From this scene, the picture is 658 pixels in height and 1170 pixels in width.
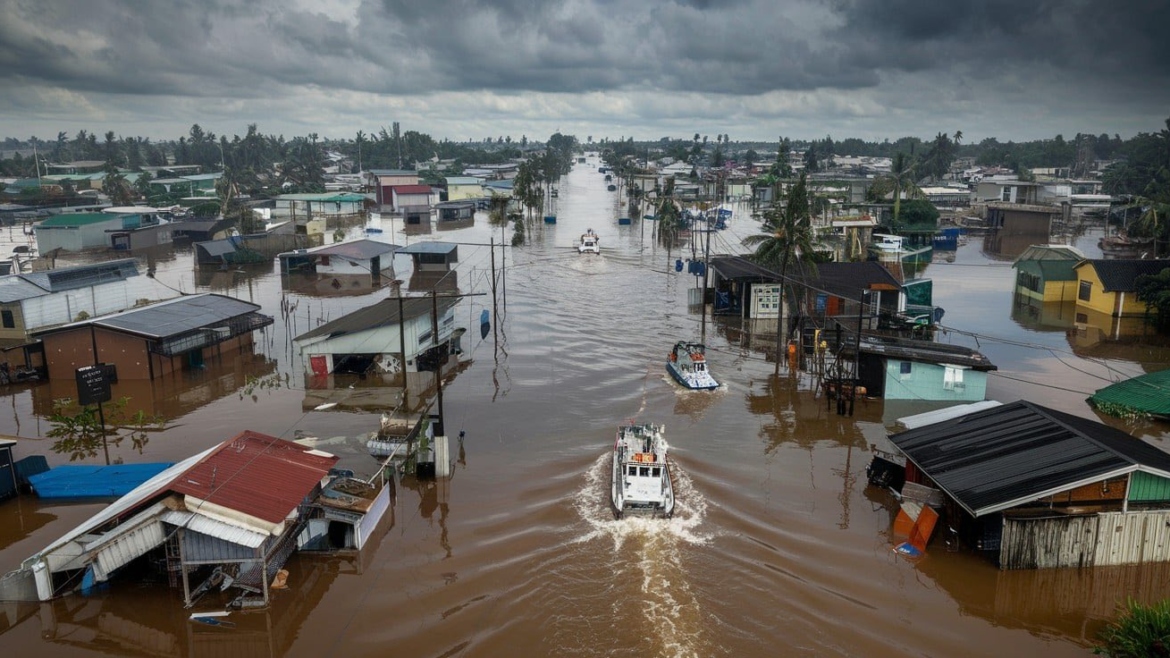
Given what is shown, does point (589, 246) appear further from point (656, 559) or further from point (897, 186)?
point (656, 559)

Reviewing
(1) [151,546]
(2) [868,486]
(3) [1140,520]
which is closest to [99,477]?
(1) [151,546]

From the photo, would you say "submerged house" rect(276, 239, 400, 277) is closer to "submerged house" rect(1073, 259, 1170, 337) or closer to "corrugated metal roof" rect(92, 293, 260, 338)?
"corrugated metal roof" rect(92, 293, 260, 338)

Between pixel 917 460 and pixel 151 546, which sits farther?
pixel 917 460

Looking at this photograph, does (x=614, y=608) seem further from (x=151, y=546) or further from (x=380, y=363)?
(x=380, y=363)

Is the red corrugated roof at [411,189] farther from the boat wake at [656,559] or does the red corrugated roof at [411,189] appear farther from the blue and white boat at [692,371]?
the boat wake at [656,559]

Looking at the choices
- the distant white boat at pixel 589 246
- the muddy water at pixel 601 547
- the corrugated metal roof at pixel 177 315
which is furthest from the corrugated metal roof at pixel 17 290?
the distant white boat at pixel 589 246

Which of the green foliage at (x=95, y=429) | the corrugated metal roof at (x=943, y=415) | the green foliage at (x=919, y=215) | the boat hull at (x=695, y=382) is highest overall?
the green foliage at (x=919, y=215)

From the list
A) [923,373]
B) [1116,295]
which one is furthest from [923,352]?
[1116,295]
